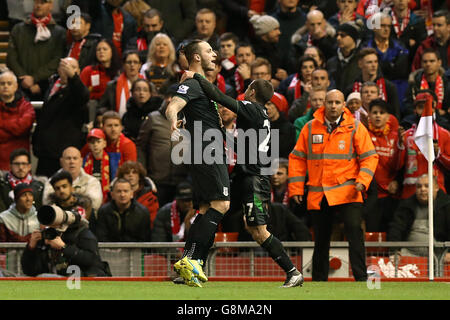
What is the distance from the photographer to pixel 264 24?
16.8 m

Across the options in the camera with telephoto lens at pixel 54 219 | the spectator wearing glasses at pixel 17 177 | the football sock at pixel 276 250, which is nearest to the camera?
the football sock at pixel 276 250

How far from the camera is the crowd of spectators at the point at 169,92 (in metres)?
13.3

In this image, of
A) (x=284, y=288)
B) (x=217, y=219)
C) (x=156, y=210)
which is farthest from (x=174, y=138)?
(x=156, y=210)

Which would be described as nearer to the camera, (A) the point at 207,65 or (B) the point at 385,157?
(A) the point at 207,65

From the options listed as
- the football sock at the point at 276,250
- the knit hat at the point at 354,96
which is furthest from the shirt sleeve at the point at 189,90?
the knit hat at the point at 354,96

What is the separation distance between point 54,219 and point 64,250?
0.52 m

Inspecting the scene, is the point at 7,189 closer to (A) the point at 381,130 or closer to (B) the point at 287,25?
(A) the point at 381,130

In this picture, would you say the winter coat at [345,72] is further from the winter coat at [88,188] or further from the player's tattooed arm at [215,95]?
the player's tattooed arm at [215,95]

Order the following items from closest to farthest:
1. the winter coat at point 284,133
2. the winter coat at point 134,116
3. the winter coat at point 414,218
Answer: the winter coat at point 414,218 < the winter coat at point 284,133 < the winter coat at point 134,116

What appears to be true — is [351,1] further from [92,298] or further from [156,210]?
[92,298]

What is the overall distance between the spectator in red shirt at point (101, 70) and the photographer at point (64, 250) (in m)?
4.39

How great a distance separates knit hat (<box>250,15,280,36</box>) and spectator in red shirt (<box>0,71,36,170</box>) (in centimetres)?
407

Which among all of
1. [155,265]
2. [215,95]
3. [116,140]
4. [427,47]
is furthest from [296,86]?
[215,95]

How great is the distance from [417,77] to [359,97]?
52.9 inches
